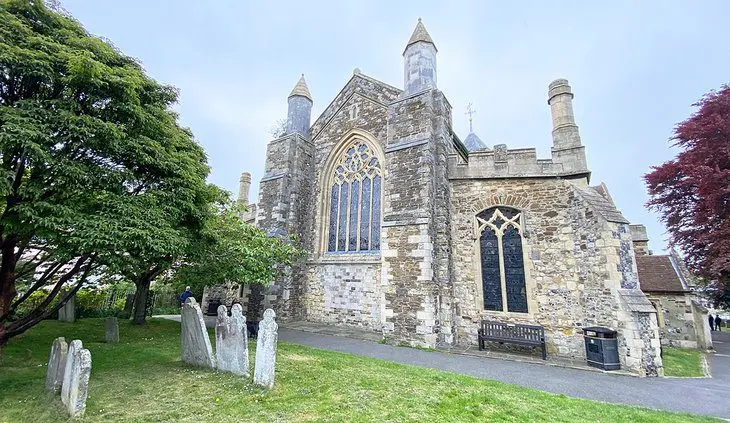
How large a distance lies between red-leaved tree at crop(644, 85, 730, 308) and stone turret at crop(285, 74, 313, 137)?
52.7ft

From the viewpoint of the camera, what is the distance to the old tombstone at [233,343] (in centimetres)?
556

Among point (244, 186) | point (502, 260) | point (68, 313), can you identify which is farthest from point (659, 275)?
point (68, 313)

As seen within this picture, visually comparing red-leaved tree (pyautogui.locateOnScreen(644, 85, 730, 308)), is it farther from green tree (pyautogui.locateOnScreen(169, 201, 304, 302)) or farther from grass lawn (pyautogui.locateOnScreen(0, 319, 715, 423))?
green tree (pyautogui.locateOnScreen(169, 201, 304, 302))

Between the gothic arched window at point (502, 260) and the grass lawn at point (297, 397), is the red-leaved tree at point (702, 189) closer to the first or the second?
the gothic arched window at point (502, 260)

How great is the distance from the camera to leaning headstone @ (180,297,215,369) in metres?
6.05

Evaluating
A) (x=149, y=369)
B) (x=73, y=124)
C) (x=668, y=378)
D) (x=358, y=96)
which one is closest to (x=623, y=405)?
(x=668, y=378)

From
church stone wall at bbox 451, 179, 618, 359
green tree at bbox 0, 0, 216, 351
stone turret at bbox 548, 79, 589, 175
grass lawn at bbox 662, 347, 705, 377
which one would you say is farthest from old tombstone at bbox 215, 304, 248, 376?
stone turret at bbox 548, 79, 589, 175

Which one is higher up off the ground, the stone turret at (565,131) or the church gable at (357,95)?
the church gable at (357,95)

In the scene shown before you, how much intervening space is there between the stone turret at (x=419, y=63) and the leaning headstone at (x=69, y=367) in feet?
36.5

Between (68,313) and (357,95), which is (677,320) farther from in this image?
(68,313)

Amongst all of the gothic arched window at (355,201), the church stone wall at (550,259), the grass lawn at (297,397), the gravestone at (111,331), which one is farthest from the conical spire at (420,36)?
the gravestone at (111,331)

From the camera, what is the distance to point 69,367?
4.53m

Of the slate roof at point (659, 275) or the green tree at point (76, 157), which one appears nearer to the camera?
the green tree at point (76, 157)

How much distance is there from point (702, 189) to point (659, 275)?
20.6 ft
